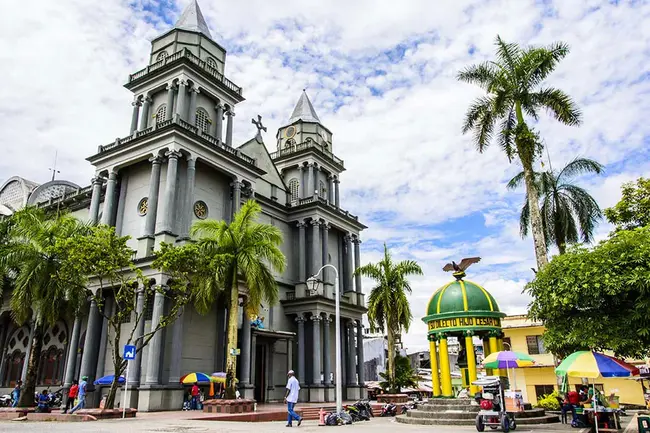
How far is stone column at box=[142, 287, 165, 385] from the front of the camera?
78.2 feet

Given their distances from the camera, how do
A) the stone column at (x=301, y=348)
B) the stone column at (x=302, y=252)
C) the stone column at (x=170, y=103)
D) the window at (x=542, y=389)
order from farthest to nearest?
the window at (x=542, y=389) → the stone column at (x=302, y=252) → the stone column at (x=301, y=348) → the stone column at (x=170, y=103)

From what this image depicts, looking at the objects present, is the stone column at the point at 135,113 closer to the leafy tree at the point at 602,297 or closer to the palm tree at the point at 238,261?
the palm tree at the point at 238,261

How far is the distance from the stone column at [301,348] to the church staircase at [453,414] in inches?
676

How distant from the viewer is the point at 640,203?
22.2 m

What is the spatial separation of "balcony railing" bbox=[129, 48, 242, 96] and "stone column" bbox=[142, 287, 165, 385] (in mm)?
15070

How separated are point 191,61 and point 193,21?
5.21m

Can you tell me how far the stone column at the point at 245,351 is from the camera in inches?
1092

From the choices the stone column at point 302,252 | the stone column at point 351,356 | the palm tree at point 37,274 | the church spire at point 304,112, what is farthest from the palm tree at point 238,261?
the church spire at point 304,112

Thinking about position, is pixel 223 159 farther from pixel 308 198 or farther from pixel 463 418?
pixel 463 418

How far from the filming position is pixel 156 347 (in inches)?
958

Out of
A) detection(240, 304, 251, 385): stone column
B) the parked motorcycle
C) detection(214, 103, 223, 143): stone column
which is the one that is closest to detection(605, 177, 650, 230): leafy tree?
the parked motorcycle

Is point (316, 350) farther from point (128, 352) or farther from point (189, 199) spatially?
point (128, 352)

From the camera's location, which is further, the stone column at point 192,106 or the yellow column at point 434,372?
the stone column at point 192,106

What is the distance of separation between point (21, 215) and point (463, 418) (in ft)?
74.6
